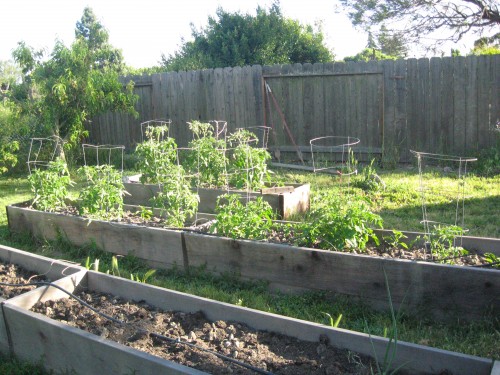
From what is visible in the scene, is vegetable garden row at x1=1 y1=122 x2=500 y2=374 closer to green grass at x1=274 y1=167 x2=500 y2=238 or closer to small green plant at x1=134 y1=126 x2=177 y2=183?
small green plant at x1=134 y1=126 x2=177 y2=183

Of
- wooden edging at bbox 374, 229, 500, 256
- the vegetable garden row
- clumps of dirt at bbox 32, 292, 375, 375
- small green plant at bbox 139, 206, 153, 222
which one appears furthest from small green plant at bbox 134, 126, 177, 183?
wooden edging at bbox 374, 229, 500, 256

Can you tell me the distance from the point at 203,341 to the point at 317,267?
1225 mm

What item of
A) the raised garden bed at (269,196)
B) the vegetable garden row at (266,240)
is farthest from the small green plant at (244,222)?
the raised garden bed at (269,196)

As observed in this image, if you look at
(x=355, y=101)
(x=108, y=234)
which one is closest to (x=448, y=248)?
(x=108, y=234)

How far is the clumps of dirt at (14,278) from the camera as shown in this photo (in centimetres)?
400

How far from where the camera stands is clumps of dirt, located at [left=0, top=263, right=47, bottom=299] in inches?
157

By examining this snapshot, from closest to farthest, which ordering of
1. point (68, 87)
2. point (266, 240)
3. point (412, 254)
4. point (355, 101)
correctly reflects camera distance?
1. point (412, 254)
2. point (266, 240)
3. point (68, 87)
4. point (355, 101)

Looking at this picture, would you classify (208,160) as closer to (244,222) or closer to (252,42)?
(244,222)

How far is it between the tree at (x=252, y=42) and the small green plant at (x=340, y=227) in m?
17.1

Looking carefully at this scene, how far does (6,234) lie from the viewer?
6.29m

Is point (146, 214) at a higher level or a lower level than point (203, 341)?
higher

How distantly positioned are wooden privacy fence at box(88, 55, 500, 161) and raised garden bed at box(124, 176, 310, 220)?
12.4ft

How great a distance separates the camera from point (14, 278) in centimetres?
432

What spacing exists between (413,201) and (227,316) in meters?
4.07
